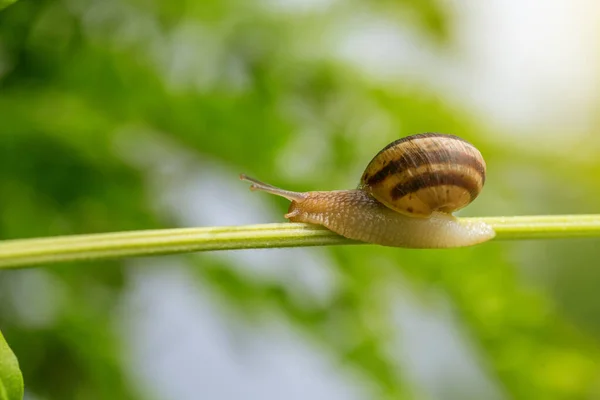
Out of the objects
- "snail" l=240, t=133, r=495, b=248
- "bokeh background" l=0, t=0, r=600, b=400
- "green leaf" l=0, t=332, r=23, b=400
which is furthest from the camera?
"bokeh background" l=0, t=0, r=600, b=400

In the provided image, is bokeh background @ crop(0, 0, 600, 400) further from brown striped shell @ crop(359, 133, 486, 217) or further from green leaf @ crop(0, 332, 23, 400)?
green leaf @ crop(0, 332, 23, 400)

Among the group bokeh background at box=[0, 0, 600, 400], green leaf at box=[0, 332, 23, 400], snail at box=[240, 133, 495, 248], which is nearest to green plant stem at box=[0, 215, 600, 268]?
green leaf at box=[0, 332, 23, 400]

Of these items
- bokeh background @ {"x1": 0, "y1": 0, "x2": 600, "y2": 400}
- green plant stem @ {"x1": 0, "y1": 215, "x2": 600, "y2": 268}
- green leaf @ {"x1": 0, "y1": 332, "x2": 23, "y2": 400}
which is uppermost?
bokeh background @ {"x1": 0, "y1": 0, "x2": 600, "y2": 400}

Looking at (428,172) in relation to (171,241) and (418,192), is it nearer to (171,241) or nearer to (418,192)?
Answer: (418,192)

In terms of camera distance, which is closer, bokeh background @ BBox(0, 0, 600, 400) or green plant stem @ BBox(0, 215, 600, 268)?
green plant stem @ BBox(0, 215, 600, 268)

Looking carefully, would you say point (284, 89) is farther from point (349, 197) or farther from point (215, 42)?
point (349, 197)

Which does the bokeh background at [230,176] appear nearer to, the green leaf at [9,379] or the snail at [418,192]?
the snail at [418,192]
